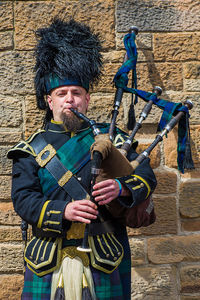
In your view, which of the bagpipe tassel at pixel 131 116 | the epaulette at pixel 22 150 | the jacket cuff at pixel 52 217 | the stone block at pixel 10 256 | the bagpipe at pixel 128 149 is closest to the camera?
the bagpipe at pixel 128 149

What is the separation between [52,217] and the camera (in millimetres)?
2164

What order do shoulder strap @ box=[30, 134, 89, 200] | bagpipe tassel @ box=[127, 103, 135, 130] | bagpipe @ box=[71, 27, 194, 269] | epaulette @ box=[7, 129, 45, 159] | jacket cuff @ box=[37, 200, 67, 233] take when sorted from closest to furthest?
bagpipe @ box=[71, 27, 194, 269] → jacket cuff @ box=[37, 200, 67, 233] → shoulder strap @ box=[30, 134, 89, 200] → epaulette @ box=[7, 129, 45, 159] → bagpipe tassel @ box=[127, 103, 135, 130]

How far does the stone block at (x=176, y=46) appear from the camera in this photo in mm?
3314

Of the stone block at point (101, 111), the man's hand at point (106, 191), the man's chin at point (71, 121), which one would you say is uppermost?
the stone block at point (101, 111)

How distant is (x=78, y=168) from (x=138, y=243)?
1172mm

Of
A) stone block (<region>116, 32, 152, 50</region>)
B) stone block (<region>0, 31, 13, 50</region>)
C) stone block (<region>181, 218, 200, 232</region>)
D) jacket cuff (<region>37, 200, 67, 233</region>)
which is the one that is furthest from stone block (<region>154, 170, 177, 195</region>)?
stone block (<region>0, 31, 13, 50</region>)

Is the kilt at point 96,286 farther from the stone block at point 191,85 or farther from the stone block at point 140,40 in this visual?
the stone block at point 140,40

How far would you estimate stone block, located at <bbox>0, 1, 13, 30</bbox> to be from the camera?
3.29 metres

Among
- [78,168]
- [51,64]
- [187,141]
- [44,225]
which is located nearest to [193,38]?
[187,141]

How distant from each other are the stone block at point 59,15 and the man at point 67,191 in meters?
0.74

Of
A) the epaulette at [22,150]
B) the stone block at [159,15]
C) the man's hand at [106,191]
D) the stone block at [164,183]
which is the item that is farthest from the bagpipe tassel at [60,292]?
the stone block at [159,15]

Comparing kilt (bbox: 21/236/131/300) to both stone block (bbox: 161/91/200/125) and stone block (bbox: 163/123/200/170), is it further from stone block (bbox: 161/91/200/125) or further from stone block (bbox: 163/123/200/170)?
stone block (bbox: 161/91/200/125)

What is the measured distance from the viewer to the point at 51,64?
8.29 feet

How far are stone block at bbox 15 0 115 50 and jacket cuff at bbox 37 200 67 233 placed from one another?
5.21 ft
